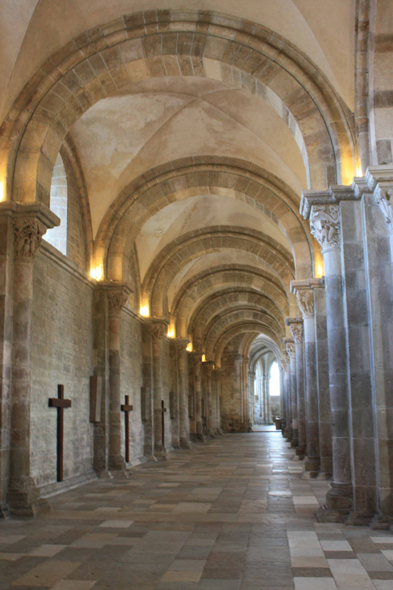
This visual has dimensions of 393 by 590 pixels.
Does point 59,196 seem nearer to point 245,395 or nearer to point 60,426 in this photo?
point 60,426

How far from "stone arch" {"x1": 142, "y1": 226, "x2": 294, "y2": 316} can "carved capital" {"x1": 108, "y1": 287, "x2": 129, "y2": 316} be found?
478 cm

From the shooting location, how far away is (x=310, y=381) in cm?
1351

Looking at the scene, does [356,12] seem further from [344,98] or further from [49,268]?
[49,268]

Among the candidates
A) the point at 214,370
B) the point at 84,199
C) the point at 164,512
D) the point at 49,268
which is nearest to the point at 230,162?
the point at 84,199

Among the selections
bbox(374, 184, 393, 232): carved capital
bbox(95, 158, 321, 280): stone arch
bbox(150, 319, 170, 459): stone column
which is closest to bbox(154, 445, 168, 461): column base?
bbox(150, 319, 170, 459): stone column

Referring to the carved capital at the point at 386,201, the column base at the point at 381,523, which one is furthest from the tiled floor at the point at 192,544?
the carved capital at the point at 386,201

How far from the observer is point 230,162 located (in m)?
14.4

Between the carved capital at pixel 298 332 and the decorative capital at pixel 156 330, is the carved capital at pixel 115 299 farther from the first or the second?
the carved capital at pixel 298 332

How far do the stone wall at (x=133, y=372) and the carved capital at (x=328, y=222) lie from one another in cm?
849

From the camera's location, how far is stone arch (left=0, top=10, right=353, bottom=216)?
28.4ft

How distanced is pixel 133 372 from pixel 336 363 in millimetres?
9829

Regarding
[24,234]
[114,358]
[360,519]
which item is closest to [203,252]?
[114,358]

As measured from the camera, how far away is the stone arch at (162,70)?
28.4 feet

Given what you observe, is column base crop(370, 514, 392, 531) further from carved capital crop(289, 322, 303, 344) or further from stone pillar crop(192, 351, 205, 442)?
stone pillar crop(192, 351, 205, 442)
